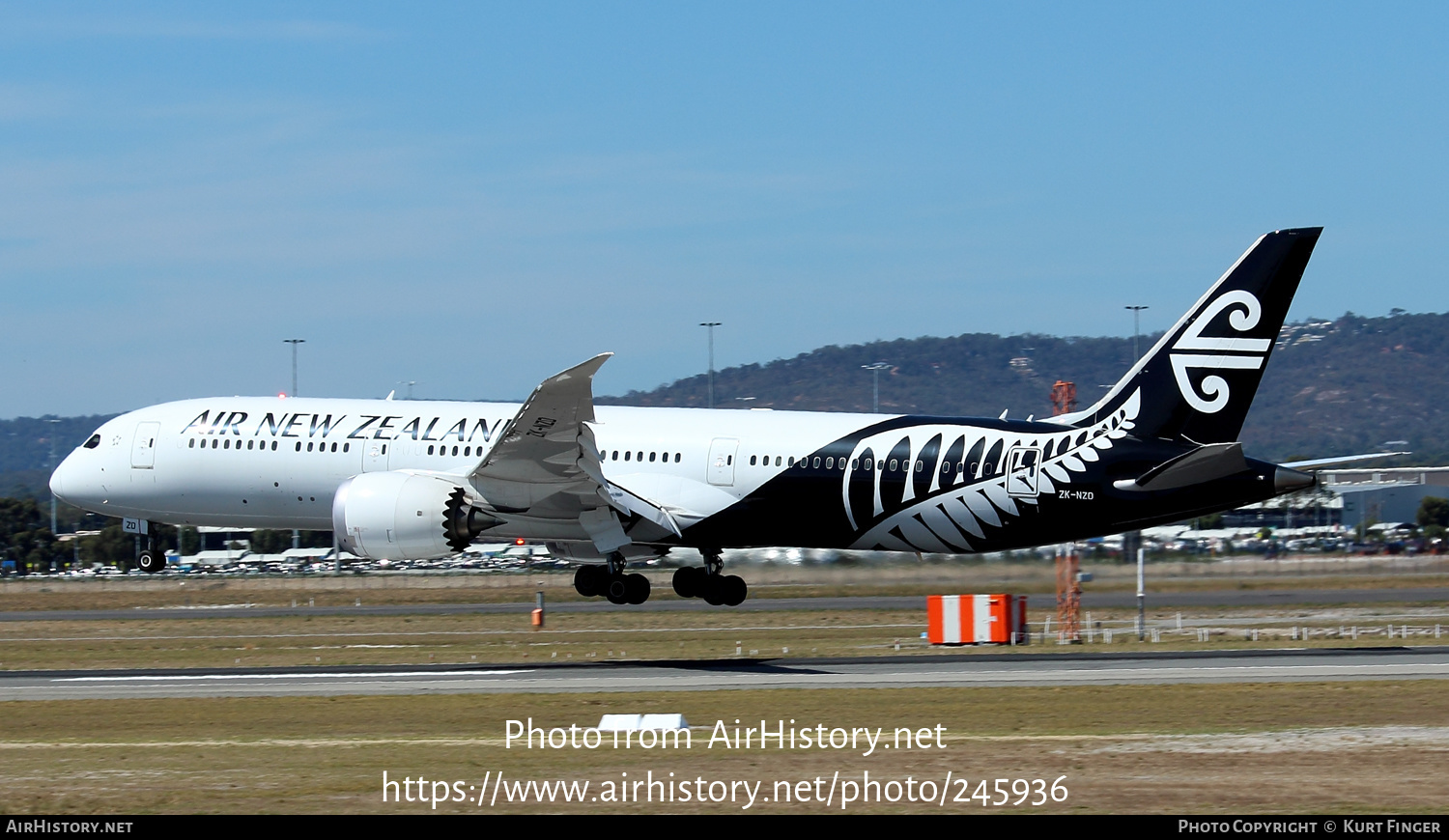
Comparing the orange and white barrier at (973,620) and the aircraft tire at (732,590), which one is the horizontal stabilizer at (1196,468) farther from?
the aircraft tire at (732,590)

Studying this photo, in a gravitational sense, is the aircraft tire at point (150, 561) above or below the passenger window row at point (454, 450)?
below

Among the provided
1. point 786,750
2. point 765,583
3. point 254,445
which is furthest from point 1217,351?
point 254,445

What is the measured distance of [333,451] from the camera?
126 ft

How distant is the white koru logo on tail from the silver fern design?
1533 millimetres

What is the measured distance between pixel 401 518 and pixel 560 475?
3.68 m

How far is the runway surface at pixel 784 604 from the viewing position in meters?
55.0

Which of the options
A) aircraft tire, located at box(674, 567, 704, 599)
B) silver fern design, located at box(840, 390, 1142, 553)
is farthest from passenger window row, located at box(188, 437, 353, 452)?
silver fern design, located at box(840, 390, 1142, 553)

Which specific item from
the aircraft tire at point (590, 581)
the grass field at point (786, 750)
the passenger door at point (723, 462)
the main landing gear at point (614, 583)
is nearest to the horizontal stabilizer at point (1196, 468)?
the grass field at point (786, 750)

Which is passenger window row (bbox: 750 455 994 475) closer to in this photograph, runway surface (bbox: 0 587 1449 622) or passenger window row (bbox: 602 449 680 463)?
passenger window row (bbox: 602 449 680 463)

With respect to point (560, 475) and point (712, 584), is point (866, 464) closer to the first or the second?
point (712, 584)

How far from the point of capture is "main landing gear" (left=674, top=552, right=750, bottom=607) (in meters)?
38.9

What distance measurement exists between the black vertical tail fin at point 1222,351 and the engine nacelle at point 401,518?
574 inches

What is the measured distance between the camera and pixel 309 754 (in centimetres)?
2123
